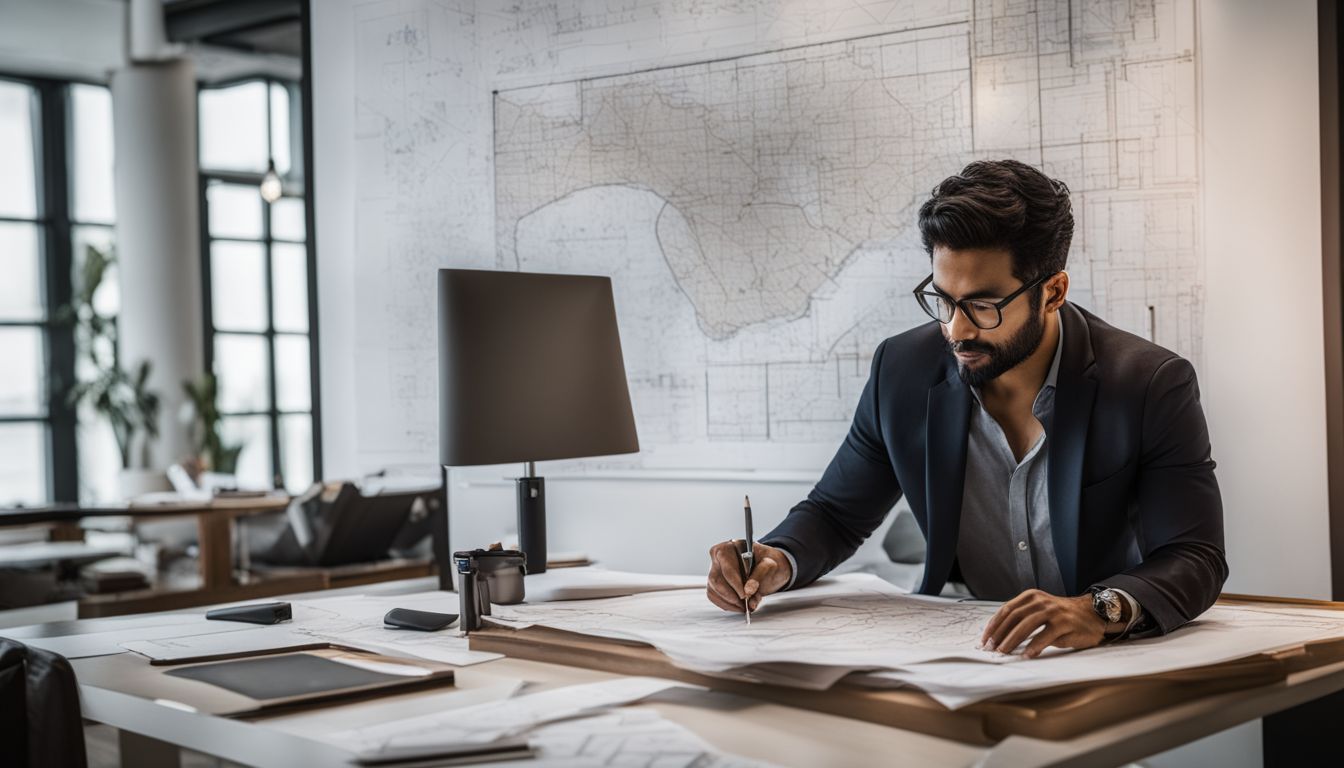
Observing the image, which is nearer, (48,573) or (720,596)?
(720,596)

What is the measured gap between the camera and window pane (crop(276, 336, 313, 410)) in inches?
419

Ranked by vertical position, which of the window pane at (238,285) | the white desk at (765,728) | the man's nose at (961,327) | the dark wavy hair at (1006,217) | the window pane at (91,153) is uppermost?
the window pane at (91,153)

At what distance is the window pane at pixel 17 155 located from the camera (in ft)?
30.2

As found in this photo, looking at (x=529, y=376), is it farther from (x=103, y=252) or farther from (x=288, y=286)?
(x=288, y=286)

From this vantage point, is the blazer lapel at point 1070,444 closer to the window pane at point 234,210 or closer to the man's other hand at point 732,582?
the man's other hand at point 732,582

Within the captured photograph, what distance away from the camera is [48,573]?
525cm

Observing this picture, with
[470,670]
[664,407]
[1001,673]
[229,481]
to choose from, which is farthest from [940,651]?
[229,481]

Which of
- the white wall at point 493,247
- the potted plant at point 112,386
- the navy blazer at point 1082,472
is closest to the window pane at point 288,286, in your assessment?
the potted plant at point 112,386

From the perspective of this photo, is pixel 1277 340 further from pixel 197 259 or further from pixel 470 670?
pixel 197 259

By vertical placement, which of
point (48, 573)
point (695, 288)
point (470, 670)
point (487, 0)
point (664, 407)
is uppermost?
point (487, 0)

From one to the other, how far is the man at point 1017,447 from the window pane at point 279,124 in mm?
9155

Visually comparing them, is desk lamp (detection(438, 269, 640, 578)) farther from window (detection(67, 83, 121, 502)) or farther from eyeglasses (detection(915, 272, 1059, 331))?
window (detection(67, 83, 121, 502))

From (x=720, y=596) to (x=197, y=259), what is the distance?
8372 mm

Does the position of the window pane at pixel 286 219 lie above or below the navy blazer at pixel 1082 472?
above
